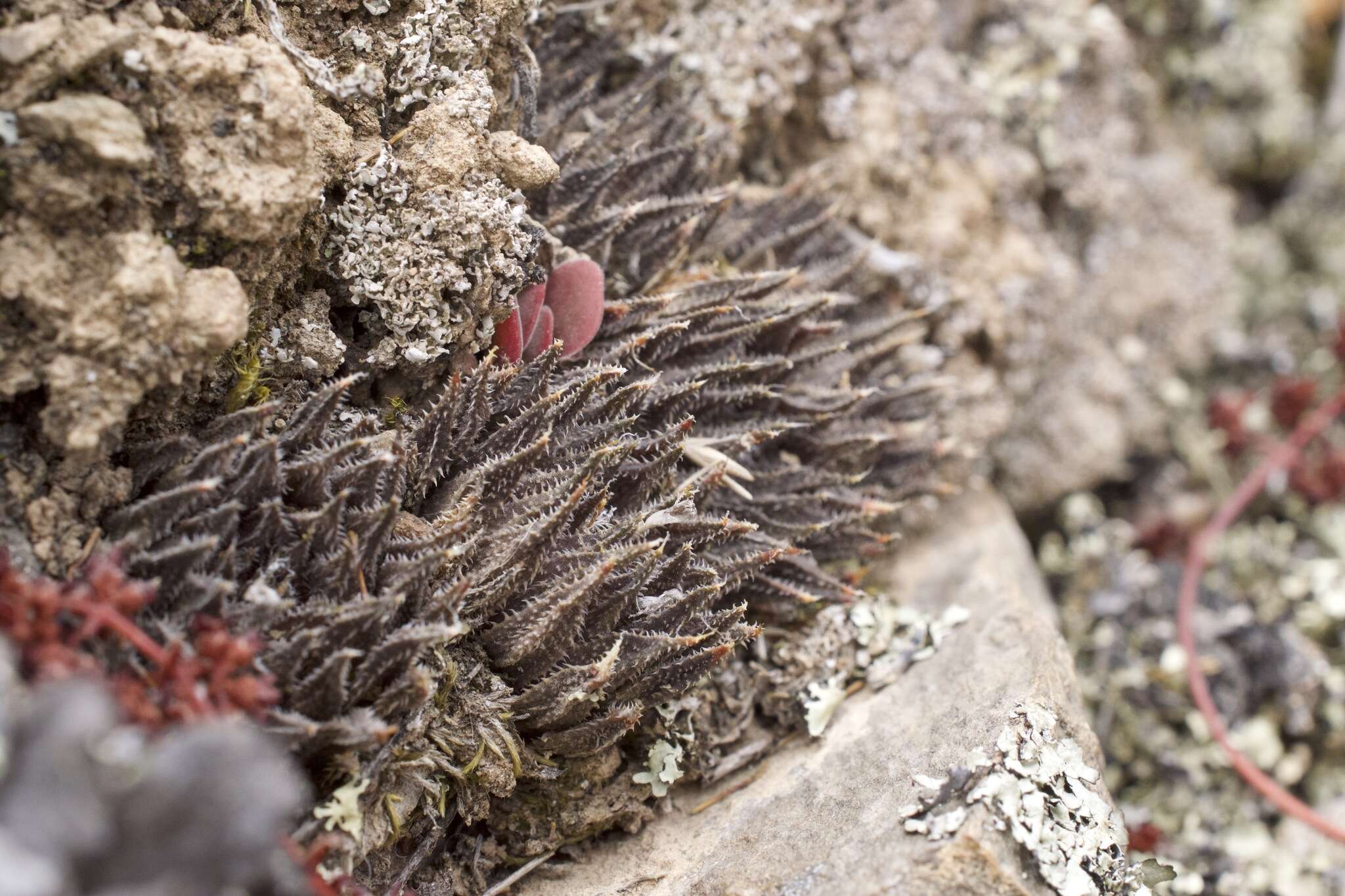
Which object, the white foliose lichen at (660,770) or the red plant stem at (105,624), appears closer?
→ the red plant stem at (105,624)

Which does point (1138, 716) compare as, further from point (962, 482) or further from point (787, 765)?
point (787, 765)

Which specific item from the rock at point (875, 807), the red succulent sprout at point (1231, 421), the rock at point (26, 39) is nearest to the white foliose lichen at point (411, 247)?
the rock at point (26, 39)

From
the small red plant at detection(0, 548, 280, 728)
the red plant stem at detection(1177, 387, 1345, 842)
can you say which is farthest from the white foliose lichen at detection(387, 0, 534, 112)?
the red plant stem at detection(1177, 387, 1345, 842)

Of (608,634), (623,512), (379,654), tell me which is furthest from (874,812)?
(379,654)

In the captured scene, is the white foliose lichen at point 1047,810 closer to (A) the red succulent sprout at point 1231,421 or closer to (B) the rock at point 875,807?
(B) the rock at point 875,807

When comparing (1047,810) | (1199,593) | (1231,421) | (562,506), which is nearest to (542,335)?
(562,506)

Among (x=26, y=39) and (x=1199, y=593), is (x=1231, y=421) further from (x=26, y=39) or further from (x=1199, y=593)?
(x=26, y=39)
